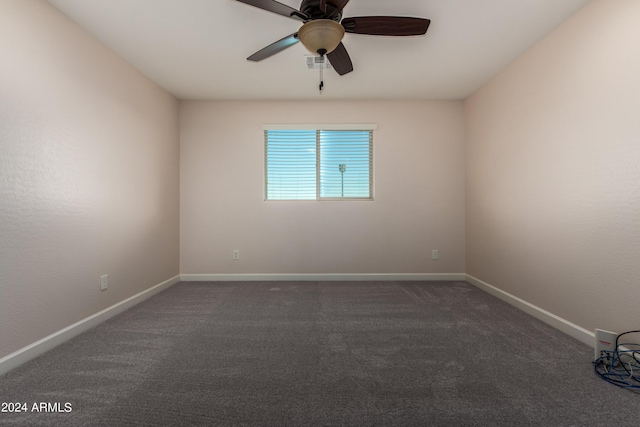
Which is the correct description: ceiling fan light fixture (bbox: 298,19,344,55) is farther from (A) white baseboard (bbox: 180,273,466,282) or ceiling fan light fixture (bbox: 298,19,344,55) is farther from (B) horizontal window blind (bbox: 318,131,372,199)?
(A) white baseboard (bbox: 180,273,466,282)

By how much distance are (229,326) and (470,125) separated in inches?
148

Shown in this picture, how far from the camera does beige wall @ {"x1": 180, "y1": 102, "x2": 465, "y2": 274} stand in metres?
4.01

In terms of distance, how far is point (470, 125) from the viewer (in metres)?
3.87

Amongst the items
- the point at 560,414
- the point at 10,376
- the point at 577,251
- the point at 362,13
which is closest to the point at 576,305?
the point at 577,251

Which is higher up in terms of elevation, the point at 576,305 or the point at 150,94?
the point at 150,94

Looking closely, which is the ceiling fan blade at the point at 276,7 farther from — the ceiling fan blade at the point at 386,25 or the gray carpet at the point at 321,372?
the gray carpet at the point at 321,372

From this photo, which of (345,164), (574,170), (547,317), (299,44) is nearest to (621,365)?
(547,317)

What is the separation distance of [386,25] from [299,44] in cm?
100

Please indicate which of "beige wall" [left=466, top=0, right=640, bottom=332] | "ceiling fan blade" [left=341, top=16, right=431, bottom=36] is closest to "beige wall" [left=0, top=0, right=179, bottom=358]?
"ceiling fan blade" [left=341, top=16, right=431, bottom=36]

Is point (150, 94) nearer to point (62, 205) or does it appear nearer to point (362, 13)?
point (62, 205)

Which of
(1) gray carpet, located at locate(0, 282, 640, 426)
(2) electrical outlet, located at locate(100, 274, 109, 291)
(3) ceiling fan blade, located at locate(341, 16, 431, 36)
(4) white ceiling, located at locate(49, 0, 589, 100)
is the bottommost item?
(1) gray carpet, located at locate(0, 282, 640, 426)

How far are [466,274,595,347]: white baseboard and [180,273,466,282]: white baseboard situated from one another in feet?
1.99

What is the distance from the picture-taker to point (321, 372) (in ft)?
5.74

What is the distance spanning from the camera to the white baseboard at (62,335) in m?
1.79
